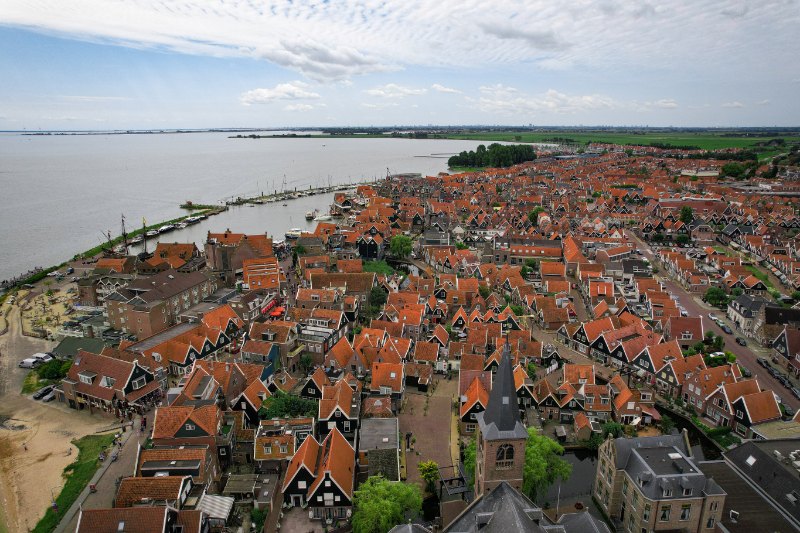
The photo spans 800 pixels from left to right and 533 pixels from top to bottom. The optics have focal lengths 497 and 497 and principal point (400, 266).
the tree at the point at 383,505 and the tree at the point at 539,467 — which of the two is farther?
the tree at the point at 539,467

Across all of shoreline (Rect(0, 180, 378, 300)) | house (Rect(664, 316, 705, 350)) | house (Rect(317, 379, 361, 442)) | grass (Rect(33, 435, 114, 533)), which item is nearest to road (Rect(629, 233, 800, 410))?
house (Rect(664, 316, 705, 350))

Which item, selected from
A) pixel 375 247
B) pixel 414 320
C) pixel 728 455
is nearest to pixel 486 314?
pixel 414 320

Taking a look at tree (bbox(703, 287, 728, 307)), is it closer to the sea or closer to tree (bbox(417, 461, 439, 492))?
tree (bbox(417, 461, 439, 492))

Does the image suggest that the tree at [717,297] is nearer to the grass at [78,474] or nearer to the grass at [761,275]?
the grass at [761,275]

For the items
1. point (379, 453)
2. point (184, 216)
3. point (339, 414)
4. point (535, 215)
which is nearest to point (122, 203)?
point (184, 216)

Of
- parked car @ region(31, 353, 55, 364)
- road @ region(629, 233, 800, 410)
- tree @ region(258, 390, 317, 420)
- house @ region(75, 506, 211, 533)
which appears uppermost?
house @ region(75, 506, 211, 533)

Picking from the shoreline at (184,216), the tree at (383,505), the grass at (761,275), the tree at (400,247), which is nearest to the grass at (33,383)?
the shoreline at (184,216)

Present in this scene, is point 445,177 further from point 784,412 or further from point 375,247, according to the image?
point 784,412
